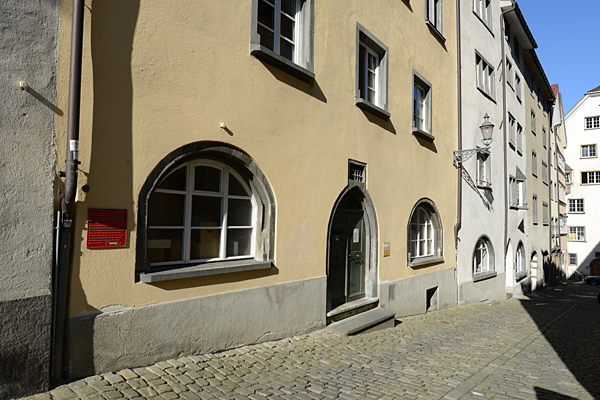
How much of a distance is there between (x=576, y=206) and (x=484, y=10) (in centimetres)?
3075

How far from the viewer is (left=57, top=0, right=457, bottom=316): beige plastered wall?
420cm

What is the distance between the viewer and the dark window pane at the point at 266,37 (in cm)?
634

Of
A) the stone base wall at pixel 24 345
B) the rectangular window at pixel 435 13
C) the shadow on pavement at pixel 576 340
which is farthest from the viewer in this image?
the rectangular window at pixel 435 13

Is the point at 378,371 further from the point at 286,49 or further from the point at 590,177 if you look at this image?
the point at 590,177

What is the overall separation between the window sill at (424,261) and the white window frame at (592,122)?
38.1 m

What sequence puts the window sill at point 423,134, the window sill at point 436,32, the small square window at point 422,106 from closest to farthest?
the window sill at point 423,134, the small square window at point 422,106, the window sill at point 436,32

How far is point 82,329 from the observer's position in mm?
3975

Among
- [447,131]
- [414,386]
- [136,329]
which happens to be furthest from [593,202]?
[136,329]

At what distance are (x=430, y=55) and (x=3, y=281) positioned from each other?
11.4m

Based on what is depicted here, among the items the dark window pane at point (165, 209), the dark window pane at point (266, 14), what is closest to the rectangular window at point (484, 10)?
the dark window pane at point (266, 14)

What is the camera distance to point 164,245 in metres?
5.02

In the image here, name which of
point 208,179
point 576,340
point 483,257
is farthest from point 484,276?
point 208,179

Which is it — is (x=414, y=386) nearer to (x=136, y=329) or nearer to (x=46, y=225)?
(x=136, y=329)

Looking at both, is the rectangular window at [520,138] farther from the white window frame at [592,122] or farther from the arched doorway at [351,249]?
the white window frame at [592,122]
